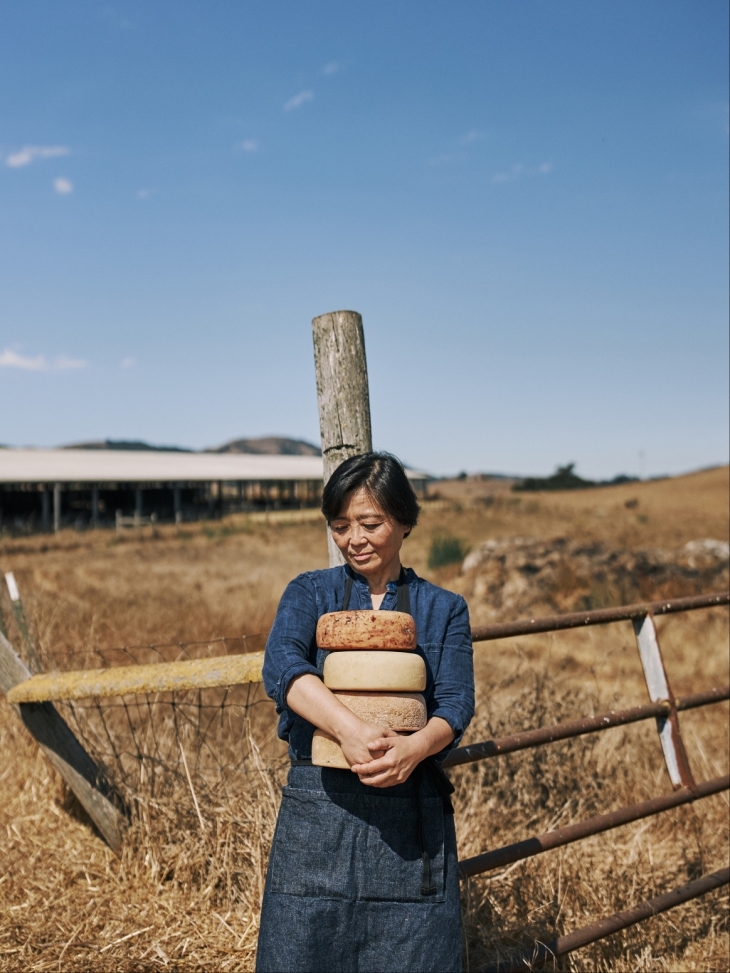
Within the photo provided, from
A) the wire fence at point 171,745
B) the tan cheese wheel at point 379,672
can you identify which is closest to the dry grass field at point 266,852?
the wire fence at point 171,745

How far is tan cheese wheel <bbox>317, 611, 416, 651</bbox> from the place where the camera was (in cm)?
170

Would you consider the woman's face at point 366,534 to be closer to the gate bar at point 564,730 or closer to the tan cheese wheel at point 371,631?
Answer: the tan cheese wheel at point 371,631

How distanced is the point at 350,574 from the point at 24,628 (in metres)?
2.01

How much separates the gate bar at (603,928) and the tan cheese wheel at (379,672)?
1389 millimetres

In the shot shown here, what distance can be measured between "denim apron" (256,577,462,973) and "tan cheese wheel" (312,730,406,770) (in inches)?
7.1

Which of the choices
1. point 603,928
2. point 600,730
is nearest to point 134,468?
point 600,730

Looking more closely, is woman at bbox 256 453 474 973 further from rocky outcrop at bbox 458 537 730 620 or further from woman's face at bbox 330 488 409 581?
rocky outcrop at bbox 458 537 730 620

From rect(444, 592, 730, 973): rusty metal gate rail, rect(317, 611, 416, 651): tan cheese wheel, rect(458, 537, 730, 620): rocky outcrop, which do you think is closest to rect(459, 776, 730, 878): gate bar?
rect(444, 592, 730, 973): rusty metal gate rail

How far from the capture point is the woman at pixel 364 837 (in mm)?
1808

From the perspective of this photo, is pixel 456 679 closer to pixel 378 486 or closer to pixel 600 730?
pixel 378 486

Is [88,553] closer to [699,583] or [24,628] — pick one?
[699,583]

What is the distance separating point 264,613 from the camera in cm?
992

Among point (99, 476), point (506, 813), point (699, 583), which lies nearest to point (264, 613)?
point (506, 813)

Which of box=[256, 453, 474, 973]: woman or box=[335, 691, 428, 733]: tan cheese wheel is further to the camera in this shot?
box=[256, 453, 474, 973]: woman
